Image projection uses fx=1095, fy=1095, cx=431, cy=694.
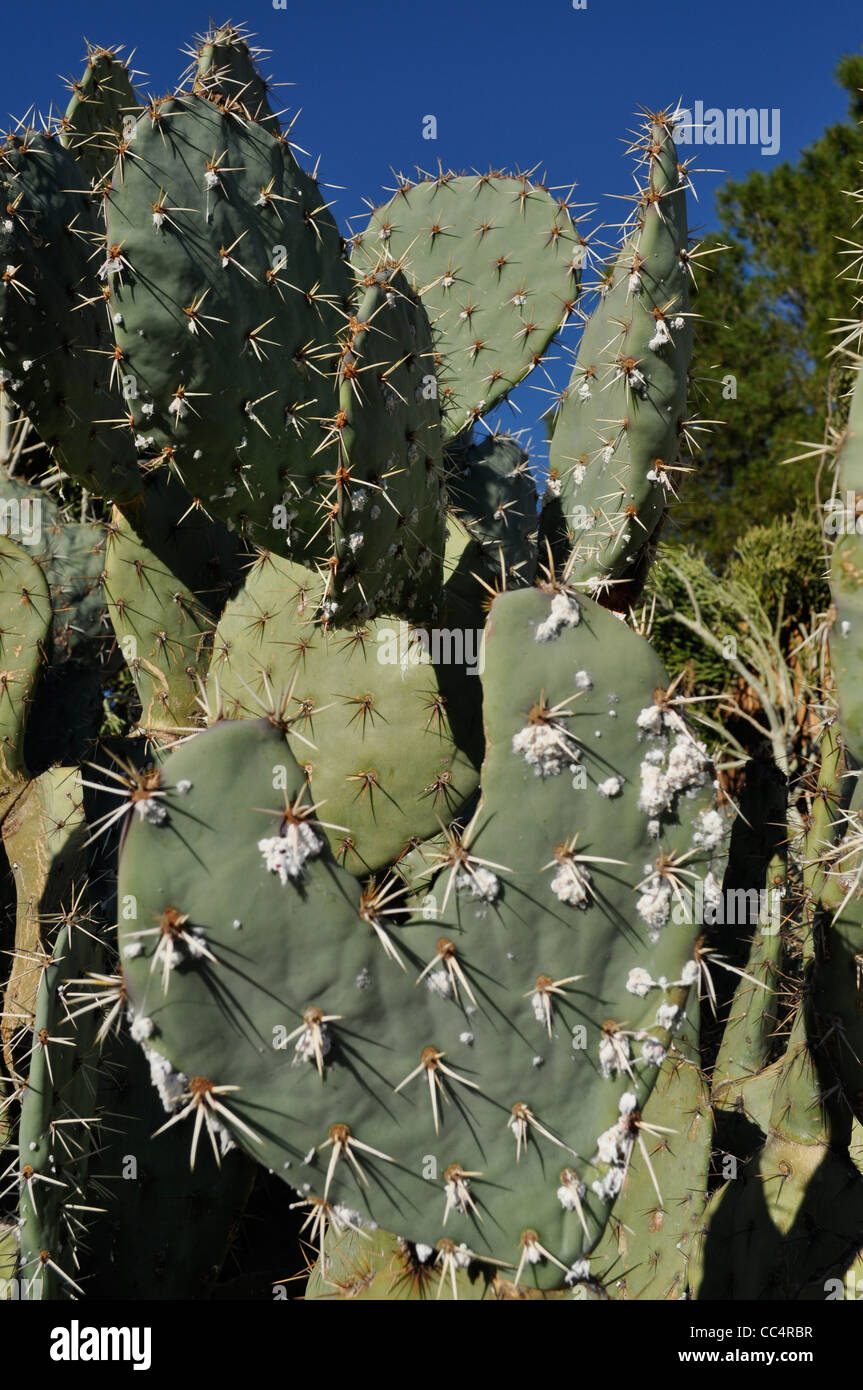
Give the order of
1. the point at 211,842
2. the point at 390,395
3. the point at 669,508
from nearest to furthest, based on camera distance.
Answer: the point at 211,842, the point at 390,395, the point at 669,508

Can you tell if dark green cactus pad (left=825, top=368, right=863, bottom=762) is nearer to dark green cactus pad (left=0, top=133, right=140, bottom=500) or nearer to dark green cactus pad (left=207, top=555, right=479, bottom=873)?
dark green cactus pad (left=207, top=555, right=479, bottom=873)

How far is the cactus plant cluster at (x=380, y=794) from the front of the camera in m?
1.20

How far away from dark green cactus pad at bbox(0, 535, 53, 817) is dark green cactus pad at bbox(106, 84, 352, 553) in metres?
0.76

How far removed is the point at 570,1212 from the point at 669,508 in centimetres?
147

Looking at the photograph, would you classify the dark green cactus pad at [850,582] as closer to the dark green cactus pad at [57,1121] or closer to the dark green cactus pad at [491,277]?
the dark green cactus pad at [57,1121]

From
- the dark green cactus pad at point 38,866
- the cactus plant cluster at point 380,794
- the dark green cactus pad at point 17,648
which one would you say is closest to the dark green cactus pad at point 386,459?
the cactus plant cluster at point 380,794

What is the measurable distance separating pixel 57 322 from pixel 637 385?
46.0 inches

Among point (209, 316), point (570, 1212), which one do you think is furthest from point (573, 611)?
point (209, 316)

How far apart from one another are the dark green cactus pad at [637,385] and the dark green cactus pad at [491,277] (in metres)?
0.42

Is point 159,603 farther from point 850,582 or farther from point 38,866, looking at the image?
point 850,582

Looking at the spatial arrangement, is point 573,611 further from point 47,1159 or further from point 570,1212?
point 47,1159

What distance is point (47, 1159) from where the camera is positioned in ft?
4.93

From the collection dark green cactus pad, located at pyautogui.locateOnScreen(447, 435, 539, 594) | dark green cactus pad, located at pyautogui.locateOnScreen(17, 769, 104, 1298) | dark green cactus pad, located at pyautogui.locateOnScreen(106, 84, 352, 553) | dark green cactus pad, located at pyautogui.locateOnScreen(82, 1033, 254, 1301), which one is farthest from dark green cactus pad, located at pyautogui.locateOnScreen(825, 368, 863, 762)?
dark green cactus pad, located at pyautogui.locateOnScreen(82, 1033, 254, 1301)

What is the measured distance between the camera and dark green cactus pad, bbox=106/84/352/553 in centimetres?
170
